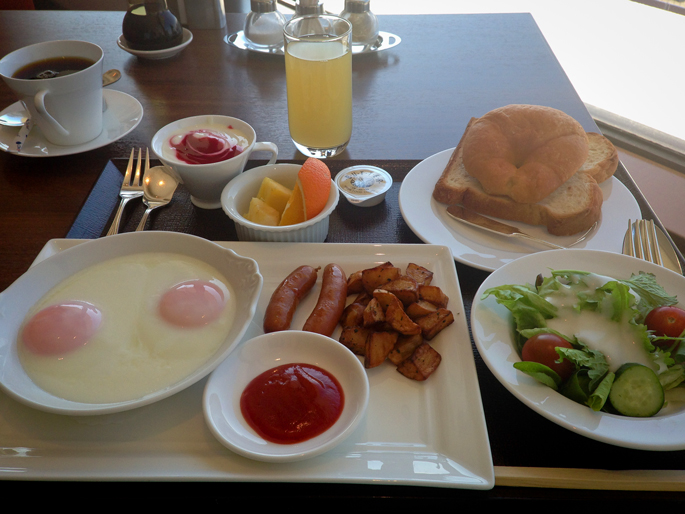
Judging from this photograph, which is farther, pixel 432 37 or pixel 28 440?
pixel 432 37

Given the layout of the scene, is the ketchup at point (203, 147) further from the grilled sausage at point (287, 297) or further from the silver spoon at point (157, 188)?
the grilled sausage at point (287, 297)

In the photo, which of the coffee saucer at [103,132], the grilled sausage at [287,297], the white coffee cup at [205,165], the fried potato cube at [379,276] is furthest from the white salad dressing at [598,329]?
the coffee saucer at [103,132]

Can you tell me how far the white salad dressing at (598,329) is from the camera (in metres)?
1.13

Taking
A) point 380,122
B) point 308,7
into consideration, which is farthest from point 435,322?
point 308,7

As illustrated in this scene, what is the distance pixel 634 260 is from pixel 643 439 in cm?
59

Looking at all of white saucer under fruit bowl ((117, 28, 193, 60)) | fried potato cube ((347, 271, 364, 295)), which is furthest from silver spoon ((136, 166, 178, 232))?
white saucer under fruit bowl ((117, 28, 193, 60))

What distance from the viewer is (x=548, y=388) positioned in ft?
3.51

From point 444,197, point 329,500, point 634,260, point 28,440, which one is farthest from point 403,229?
point 28,440

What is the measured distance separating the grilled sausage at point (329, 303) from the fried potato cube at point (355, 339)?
0.05 meters

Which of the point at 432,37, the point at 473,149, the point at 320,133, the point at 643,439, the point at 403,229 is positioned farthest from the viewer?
the point at 432,37

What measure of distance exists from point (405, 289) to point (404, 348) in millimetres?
166

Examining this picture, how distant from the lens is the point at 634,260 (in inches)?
54.1

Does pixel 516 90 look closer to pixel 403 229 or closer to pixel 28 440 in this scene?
pixel 403 229

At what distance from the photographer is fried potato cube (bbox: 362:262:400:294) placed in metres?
1.38
